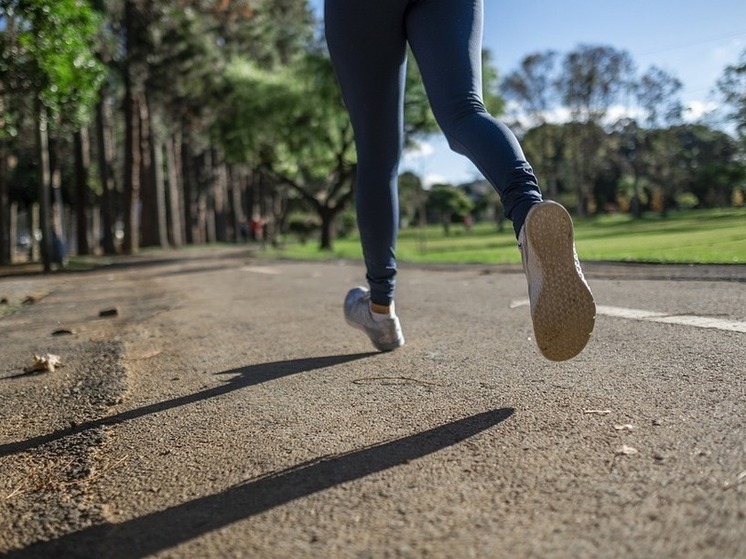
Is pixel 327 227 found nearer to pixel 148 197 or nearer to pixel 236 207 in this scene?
pixel 148 197

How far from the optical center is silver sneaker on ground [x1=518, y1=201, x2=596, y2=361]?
1710 mm

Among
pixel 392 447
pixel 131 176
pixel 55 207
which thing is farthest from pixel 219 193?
pixel 392 447

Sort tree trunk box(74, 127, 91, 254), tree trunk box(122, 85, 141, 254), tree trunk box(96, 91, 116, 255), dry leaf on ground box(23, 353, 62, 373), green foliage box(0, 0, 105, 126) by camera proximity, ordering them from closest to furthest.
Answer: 1. dry leaf on ground box(23, 353, 62, 373)
2. green foliage box(0, 0, 105, 126)
3. tree trunk box(74, 127, 91, 254)
4. tree trunk box(122, 85, 141, 254)
5. tree trunk box(96, 91, 116, 255)

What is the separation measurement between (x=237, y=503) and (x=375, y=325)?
4.72ft

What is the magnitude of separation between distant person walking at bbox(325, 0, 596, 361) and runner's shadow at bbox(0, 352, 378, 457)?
0.26 m

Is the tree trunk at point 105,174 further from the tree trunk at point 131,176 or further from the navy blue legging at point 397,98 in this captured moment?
the navy blue legging at point 397,98

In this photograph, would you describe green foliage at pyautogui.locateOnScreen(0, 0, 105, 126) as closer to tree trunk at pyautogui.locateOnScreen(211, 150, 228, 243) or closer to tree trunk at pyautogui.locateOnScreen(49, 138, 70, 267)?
tree trunk at pyautogui.locateOnScreen(49, 138, 70, 267)

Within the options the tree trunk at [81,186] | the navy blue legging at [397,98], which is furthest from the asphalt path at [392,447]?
the tree trunk at [81,186]

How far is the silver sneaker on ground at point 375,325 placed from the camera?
8.86ft

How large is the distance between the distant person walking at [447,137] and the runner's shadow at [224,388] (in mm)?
257

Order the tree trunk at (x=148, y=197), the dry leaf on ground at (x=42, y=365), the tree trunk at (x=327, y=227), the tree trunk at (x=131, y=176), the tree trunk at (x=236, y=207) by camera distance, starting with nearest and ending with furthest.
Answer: the dry leaf on ground at (x=42, y=365) < the tree trunk at (x=327, y=227) < the tree trunk at (x=131, y=176) < the tree trunk at (x=148, y=197) < the tree trunk at (x=236, y=207)

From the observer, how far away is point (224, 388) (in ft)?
7.54

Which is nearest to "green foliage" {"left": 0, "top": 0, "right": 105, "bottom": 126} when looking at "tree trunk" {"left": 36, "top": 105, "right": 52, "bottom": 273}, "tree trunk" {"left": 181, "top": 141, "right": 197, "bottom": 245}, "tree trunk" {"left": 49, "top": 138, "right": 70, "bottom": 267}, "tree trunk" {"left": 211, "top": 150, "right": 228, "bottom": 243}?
"tree trunk" {"left": 36, "top": 105, "right": 52, "bottom": 273}

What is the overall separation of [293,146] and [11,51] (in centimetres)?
1644
